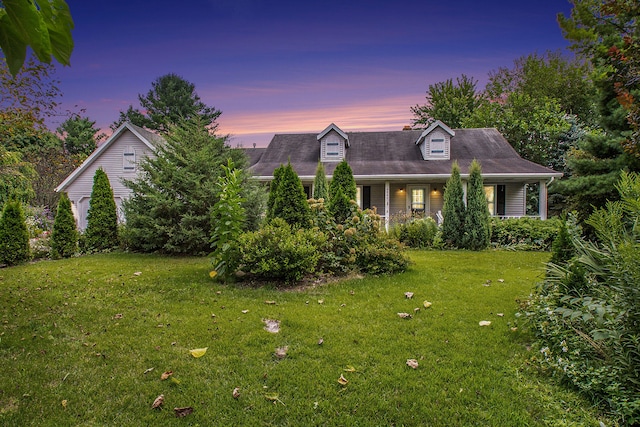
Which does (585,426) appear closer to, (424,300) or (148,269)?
A: (424,300)

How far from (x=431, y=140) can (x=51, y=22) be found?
17.7 m

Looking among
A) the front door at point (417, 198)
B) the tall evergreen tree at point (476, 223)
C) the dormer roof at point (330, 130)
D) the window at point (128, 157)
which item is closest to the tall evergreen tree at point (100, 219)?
the window at point (128, 157)

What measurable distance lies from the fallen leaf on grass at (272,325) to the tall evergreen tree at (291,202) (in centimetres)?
277

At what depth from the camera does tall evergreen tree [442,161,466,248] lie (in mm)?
11023

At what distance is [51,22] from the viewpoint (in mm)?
979

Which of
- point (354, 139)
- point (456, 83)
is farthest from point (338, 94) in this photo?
point (456, 83)

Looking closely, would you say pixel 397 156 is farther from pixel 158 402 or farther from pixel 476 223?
pixel 158 402

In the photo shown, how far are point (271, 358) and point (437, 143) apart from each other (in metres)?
15.9

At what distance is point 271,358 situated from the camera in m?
3.36

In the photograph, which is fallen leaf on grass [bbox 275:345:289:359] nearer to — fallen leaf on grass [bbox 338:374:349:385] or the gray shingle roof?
fallen leaf on grass [bbox 338:374:349:385]

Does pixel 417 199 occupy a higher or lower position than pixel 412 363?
A: higher

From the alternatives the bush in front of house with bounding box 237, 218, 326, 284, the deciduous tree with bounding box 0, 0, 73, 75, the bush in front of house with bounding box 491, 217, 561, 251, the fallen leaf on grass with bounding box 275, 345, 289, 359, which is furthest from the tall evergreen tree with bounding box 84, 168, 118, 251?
the bush in front of house with bounding box 491, 217, 561, 251

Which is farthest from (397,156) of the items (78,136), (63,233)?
(78,136)

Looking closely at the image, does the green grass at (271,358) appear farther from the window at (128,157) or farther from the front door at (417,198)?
the window at (128,157)
